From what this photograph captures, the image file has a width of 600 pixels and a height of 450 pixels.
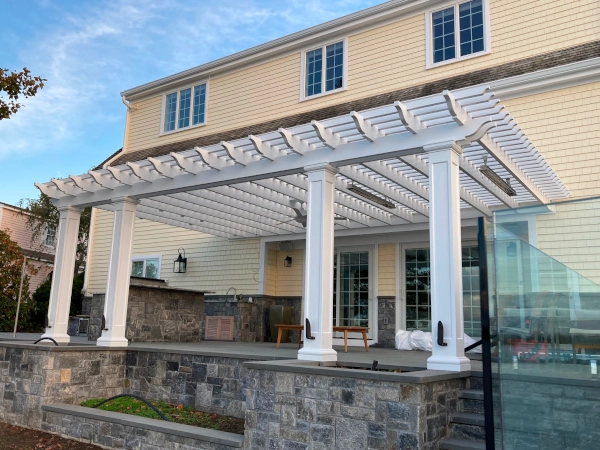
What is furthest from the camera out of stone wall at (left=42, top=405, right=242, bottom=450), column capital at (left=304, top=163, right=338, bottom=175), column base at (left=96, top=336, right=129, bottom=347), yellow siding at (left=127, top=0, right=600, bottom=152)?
yellow siding at (left=127, top=0, right=600, bottom=152)

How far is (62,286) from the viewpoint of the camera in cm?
864

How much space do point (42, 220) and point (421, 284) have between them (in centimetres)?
1643

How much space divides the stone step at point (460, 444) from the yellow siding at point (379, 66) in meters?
6.89

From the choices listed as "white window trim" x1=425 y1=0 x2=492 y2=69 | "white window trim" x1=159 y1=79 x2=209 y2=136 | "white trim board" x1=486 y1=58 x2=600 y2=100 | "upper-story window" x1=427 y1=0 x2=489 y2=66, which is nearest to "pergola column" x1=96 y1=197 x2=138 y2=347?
"white window trim" x1=159 y1=79 x2=209 y2=136

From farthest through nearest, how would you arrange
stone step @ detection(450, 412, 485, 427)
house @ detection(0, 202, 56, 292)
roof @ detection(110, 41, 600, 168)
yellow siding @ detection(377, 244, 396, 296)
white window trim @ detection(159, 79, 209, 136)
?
house @ detection(0, 202, 56, 292) < white window trim @ detection(159, 79, 209, 136) < yellow siding @ detection(377, 244, 396, 296) < roof @ detection(110, 41, 600, 168) < stone step @ detection(450, 412, 485, 427)

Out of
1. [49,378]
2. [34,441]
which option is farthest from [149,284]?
[34,441]

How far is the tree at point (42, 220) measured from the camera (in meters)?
20.9

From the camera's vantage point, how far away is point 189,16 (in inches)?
648

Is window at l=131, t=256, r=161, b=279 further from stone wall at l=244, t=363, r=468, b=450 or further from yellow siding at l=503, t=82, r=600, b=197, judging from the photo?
yellow siding at l=503, t=82, r=600, b=197

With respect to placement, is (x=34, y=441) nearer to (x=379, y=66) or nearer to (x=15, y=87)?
(x=15, y=87)

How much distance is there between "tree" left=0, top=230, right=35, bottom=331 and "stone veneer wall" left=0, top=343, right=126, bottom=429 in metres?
7.51

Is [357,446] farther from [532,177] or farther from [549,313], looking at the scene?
[532,177]

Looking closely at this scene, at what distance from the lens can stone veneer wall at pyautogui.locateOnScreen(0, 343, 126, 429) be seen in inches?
285

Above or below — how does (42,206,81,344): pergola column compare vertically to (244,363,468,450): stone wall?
above
